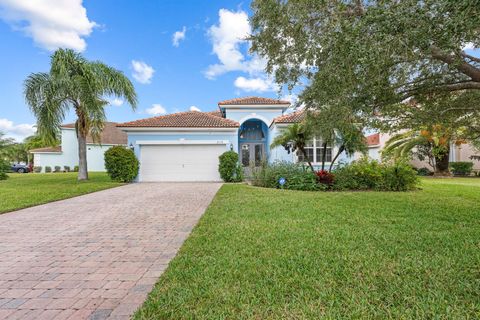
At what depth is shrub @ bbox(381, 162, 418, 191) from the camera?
1184 cm

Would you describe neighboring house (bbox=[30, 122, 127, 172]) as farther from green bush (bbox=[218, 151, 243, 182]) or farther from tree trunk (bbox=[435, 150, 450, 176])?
tree trunk (bbox=[435, 150, 450, 176])

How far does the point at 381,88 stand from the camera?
589 cm

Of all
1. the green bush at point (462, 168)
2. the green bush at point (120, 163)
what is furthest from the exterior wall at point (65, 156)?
the green bush at point (462, 168)

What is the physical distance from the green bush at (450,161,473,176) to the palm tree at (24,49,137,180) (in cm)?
2720

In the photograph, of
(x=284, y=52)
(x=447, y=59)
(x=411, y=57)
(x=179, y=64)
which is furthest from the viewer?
(x=179, y=64)

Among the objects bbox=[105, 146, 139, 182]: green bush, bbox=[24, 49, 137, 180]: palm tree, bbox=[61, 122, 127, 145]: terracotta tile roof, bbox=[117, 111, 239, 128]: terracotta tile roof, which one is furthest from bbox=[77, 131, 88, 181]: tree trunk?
bbox=[61, 122, 127, 145]: terracotta tile roof

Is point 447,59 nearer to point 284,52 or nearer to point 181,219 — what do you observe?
point 284,52

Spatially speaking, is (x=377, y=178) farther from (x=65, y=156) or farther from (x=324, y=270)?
(x=65, y=156)

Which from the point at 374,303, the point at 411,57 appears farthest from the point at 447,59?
the point at 374,303

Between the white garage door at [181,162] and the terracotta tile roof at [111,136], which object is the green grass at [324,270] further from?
the terracotta tile roof at [111,136]

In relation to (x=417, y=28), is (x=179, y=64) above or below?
above

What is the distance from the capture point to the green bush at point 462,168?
21938 mm

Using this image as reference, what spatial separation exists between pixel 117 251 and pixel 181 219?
7.86ft

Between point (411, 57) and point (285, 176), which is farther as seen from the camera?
point (285, 176)
